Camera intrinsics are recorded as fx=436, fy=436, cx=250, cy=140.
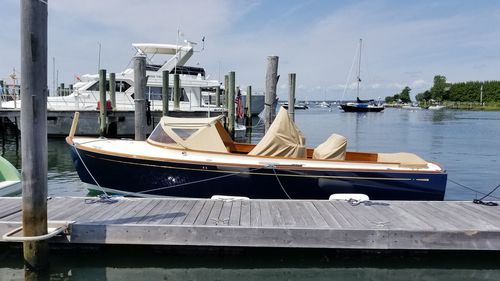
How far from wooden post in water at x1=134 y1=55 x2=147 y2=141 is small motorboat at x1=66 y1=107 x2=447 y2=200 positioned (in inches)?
95.2

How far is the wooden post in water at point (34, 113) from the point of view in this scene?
467 cm

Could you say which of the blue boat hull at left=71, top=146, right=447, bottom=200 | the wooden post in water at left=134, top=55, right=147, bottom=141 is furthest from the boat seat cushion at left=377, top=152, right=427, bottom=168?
the wooden post in water at left=134, top=55, right=147, bottom=141

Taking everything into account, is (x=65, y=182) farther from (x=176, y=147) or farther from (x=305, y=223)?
(x=305, y=223)

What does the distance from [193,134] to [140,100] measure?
3247 mm

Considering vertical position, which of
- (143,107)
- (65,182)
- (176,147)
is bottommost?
(65,182)

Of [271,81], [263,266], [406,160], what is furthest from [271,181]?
[271,81]

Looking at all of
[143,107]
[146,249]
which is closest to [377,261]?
[146,249]

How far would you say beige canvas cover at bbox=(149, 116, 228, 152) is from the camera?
8.88 meters

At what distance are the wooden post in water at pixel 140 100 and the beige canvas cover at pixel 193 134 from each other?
8.09 ft

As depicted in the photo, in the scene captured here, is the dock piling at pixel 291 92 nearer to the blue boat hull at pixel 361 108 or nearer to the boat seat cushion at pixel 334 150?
the boat seat cushion at pixel 334 150

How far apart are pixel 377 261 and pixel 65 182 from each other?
983 cm

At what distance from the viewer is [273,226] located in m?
5.71

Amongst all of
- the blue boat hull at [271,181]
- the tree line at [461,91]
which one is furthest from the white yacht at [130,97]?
the tree line at [461,91]

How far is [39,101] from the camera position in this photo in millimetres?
4801
